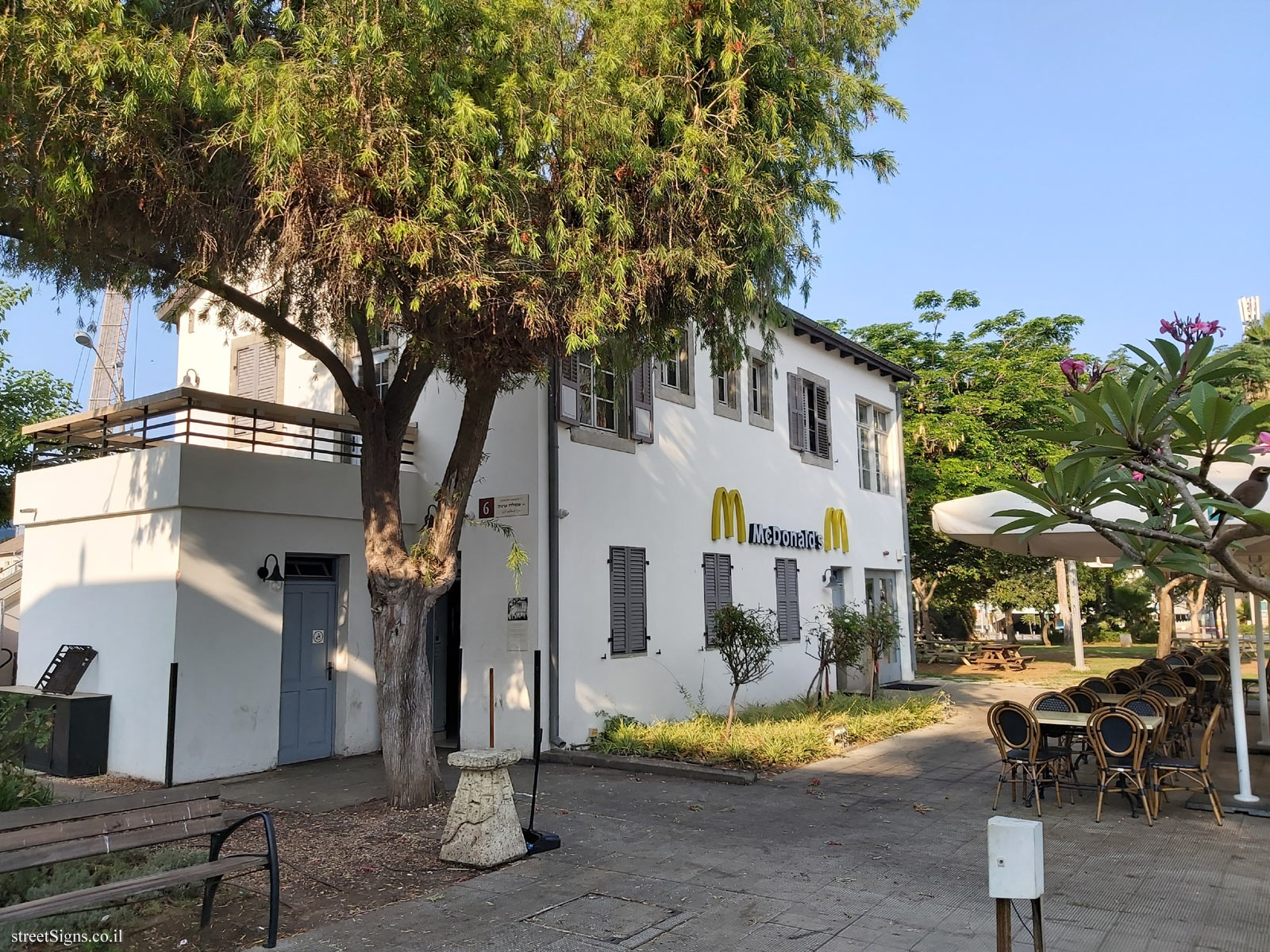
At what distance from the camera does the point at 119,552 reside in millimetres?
9891

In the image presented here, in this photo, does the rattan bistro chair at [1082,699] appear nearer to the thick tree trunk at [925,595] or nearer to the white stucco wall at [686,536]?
the white stucco wall at [686,536]

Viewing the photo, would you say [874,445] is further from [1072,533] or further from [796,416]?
[1072,533]

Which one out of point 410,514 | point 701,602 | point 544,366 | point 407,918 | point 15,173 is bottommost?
point 407,918

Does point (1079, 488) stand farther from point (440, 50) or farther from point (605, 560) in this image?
point (605, 560)

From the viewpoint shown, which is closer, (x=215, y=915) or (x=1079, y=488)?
(x=1079, y=488)

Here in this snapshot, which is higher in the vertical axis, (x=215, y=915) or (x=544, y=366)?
(x=544, y=366)

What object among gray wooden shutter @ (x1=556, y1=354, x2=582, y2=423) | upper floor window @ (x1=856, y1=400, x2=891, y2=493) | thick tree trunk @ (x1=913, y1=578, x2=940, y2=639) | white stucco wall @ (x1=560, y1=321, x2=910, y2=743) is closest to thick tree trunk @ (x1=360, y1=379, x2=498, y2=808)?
gray wooden shutter @ (x1=556, y1=354, x2=582, y2=423)

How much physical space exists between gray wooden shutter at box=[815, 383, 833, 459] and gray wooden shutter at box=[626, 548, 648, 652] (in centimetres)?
600

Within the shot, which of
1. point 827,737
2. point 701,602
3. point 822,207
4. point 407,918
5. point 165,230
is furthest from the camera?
point 701,602

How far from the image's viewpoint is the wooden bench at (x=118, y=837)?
407 centimetres

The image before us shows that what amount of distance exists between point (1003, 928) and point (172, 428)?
1054 cm

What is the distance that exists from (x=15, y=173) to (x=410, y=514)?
6183 millimetres

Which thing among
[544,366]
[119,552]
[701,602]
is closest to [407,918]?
[544,366]

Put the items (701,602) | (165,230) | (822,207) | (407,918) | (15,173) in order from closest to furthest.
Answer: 1. (407,918)
2. (15,173)
3. (165,230)
4. (822,207)
5. (701,602)
